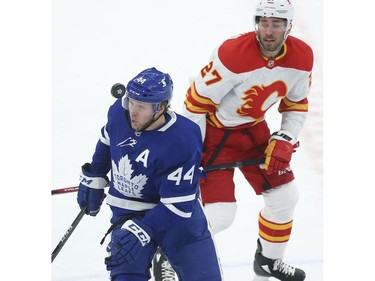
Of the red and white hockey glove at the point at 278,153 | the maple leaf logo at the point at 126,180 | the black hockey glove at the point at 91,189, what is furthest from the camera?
the red and white hockey glove at the point at 278,153

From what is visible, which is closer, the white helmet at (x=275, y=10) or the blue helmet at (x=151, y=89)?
the blue helmet at (x=151, y=89)

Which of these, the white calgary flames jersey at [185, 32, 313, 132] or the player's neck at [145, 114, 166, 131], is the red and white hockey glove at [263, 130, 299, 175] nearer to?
the white calgary flames jersey at [185, 32, 313, 132]

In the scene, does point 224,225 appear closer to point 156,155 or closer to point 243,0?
point 156,155

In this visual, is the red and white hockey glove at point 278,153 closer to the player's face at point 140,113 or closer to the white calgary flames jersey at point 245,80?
the white calgary flames jersey at point 245,80

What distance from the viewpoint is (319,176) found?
5.29 metres

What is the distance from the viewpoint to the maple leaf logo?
12.1ft

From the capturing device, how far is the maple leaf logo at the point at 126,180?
12.1ft

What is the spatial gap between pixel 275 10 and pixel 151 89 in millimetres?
792

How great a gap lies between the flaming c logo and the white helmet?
28cm

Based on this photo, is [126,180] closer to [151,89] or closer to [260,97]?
[151,89]

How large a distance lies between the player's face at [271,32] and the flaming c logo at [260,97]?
0.63ft

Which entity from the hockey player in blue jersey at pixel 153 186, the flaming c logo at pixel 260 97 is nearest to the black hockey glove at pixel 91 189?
the hockey player in blue jersey at pixel 153 186

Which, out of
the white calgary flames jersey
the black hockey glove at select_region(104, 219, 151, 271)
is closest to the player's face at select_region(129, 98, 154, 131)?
the black hockey glove at select_region(104, 219, 151, 271)

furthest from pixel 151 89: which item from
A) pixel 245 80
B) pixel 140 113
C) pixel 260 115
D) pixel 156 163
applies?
pixel 260 115
